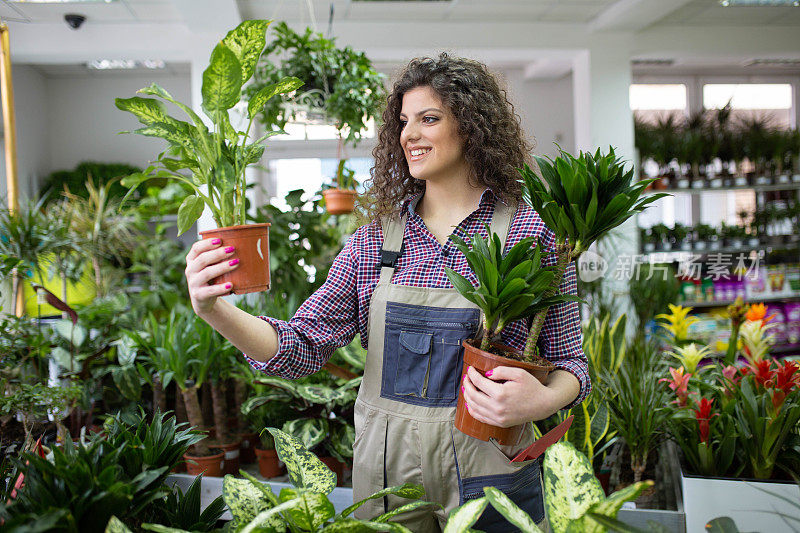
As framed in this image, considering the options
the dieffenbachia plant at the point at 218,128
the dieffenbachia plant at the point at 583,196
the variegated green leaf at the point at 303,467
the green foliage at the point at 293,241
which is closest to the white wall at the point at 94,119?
the green foliage at the point at 293,241

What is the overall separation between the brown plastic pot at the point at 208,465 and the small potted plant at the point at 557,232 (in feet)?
5.55

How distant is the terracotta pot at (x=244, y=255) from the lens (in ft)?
3.43

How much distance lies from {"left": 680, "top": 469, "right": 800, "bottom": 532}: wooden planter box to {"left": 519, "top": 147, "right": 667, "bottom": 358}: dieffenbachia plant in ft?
3.37

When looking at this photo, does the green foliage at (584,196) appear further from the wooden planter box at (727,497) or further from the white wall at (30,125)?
the white wall at (30,125)

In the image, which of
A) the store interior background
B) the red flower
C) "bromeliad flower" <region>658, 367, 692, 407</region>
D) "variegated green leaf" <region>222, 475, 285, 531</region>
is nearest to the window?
the store interior background

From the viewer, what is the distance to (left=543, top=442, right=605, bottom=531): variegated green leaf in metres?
0.82

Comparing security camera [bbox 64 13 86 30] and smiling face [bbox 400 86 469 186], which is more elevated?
security camera [bbox 64 13 86 30]

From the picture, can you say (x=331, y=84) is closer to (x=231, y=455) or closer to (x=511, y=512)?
(x=231, y=455)

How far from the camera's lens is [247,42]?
3.52ft

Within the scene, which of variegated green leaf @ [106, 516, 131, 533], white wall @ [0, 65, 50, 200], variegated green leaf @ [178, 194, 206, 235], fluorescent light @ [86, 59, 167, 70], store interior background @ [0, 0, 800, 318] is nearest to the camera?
variegated green leaf @ [106, 516, 131, 533]

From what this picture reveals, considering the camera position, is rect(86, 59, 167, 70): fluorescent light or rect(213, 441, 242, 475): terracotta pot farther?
rect(86, 59, 167, 70): fluorescent light

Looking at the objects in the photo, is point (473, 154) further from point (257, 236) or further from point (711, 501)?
point (711, 501)

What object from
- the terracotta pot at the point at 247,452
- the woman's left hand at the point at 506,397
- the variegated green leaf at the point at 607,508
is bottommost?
the terracotta pot at the point at 247,452

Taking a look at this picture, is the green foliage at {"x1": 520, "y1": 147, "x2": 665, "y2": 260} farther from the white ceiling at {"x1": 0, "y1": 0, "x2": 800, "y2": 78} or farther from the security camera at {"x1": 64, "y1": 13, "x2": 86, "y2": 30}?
the security camera at {"x1": 64, "y1": 13, "x2": 86, "y2": 30}
